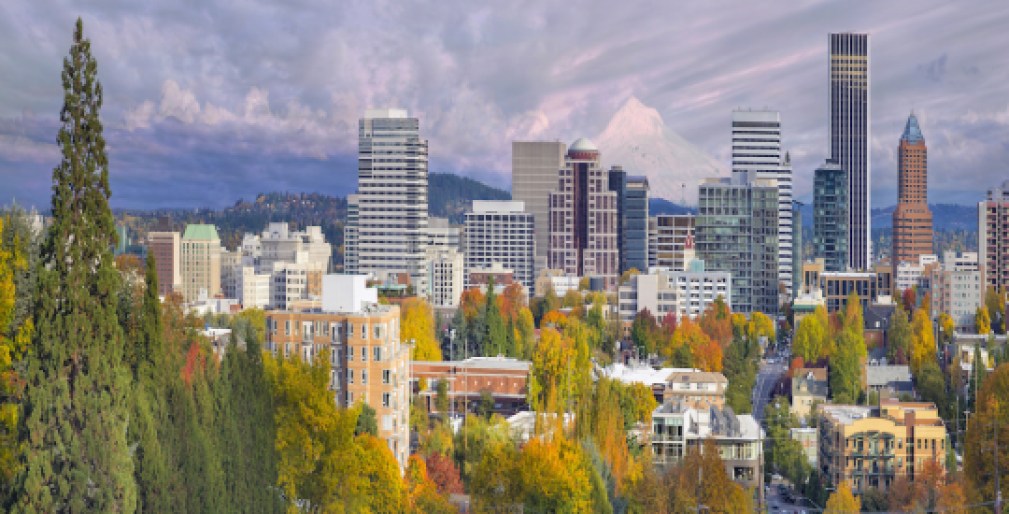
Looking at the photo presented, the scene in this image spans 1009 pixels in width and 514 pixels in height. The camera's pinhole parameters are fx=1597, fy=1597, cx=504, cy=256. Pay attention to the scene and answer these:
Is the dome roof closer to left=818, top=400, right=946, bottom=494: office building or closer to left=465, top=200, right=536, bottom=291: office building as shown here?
left=465, top=200, right=536, bottom=291: office building

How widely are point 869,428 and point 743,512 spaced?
54.8 ft

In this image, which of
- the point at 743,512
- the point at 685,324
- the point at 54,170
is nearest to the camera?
the point at 54,170

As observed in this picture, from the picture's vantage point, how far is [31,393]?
27.5 meters

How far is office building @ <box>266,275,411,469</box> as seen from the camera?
178 ft

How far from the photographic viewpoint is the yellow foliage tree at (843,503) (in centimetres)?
5469

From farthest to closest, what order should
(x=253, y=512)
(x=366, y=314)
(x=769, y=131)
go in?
(x=769, y=131)
(x=366, y=314)
(x=253, y=512)

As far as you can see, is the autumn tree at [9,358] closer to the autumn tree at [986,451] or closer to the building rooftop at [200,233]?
the autumn tree at [986,451]

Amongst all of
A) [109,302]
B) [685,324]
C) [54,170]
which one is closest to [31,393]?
[109,302]

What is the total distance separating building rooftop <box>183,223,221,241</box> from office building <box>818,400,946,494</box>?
405ft

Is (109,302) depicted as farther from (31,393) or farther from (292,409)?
(292,409)

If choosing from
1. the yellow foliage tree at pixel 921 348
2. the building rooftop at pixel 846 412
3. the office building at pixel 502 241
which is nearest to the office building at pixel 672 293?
the yellow foliage tree at pixel 921 348

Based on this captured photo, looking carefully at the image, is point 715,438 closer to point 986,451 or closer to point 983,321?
point 986,451

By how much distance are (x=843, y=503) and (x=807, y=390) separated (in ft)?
98.4

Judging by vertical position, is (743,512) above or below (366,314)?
below
